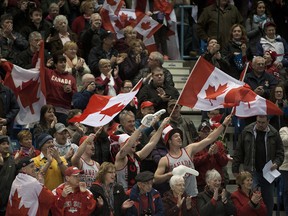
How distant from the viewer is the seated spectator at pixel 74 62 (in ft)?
83.3

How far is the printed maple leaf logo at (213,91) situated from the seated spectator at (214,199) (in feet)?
3.70

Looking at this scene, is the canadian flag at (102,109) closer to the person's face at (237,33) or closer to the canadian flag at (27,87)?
the canadian flag at (27,87)

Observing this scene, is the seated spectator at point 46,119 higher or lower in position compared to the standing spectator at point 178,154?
higher

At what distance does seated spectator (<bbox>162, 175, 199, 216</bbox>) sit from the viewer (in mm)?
21359

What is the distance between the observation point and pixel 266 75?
26.0 m

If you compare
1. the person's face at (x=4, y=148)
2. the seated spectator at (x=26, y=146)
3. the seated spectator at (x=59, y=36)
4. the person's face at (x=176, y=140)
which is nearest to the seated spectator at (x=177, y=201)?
the person's face at (x=176, y=140)

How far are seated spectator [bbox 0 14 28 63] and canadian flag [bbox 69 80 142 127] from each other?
344 cm

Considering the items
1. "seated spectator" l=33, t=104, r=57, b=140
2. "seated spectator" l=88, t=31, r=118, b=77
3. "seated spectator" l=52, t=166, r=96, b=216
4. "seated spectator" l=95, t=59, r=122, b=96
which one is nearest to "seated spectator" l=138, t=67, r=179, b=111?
"seated spectator" l=95, t=59, r=122, b=96

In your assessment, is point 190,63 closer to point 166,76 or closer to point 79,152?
point 166,76

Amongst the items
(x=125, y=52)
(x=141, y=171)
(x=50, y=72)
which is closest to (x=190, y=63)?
(x=125, y=52)

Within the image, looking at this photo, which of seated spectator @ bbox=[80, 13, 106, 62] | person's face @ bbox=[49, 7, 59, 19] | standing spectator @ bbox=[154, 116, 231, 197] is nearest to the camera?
standing spectator @ bbox=[154, 116, 231, 197]

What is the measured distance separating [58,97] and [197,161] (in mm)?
3014

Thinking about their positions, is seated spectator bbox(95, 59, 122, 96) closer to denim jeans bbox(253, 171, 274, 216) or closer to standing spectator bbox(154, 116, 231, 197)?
standing spectator bbox(154, 116, 231, 197)

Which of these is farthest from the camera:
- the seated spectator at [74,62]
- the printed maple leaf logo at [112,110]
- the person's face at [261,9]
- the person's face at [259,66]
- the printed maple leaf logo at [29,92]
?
the person's face at [261,9]
